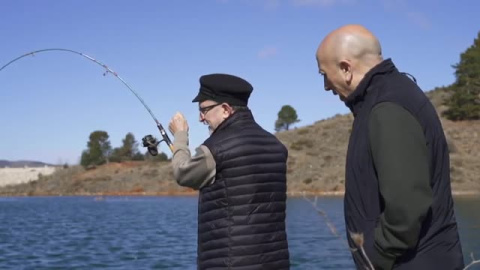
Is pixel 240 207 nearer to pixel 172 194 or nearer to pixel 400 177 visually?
pixel 400 177

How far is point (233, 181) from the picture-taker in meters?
3.86

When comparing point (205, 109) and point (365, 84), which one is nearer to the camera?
point (365, 84)

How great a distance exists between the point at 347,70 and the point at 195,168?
1.32 m

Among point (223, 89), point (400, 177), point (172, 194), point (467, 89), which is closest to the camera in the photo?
point (400, 177)

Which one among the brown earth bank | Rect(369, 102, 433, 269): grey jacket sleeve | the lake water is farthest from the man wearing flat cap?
the brown earth bank

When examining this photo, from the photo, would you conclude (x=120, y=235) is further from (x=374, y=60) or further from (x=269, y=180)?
(x=374, y=60)

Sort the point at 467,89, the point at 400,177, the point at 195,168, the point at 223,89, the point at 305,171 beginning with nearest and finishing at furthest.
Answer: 1. the point at 400,177
2. the point at 195,168
3. the point at 223,89
4. the point at 305,171
5. the point at 467,89

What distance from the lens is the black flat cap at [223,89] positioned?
4.02 metres

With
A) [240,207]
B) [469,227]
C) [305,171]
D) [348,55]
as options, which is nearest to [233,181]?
[240,207]

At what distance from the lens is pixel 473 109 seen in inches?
2032

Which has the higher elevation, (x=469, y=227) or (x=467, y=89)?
(x=467, y=89)

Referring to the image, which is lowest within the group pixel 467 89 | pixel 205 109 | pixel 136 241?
pixel 136 241

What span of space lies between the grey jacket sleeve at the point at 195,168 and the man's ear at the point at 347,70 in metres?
1.29

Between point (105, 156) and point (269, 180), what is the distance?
66900mm
